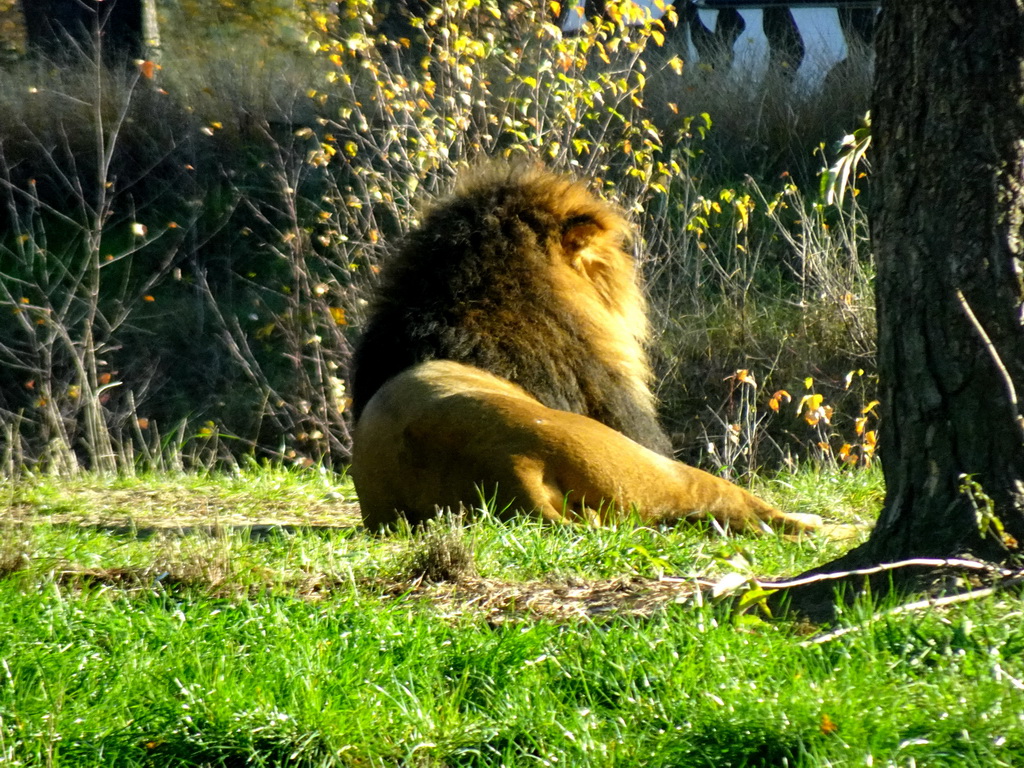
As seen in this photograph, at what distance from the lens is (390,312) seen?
566 cm

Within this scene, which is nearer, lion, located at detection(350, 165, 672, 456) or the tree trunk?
the tree trunk

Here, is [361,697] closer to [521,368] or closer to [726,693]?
[726,693]

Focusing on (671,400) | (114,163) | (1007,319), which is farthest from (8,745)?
(114,163)

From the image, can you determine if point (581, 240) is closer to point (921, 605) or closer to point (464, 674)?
point (921, 605)

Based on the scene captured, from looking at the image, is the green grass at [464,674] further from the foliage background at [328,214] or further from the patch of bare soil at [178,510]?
the foliage background at [328,214]

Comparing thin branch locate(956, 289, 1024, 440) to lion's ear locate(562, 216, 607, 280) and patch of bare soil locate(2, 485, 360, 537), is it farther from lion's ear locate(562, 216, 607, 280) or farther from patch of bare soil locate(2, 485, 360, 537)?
patch of bare soil locate(2, 485, 360, 537)

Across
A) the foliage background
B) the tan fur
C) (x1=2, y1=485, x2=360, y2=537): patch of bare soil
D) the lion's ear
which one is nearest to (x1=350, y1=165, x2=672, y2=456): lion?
the lion's ear

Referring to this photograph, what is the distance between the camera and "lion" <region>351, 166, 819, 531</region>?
4.79 meters

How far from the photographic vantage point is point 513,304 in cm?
566

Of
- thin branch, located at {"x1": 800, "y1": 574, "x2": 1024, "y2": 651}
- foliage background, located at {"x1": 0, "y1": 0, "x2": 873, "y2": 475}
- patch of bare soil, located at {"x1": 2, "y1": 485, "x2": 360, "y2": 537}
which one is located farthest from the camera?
foliage background, located at {"x1": 0, "y1": 0, "x2": 873, "y2": 475}

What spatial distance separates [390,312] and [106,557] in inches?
75.4

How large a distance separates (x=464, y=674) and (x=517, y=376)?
293 centimetres

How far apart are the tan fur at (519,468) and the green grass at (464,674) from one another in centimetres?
94

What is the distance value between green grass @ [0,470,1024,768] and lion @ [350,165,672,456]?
1.82 meters
